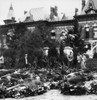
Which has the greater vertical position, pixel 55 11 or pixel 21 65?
pixel 55 11

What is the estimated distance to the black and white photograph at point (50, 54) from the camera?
50.2 feet

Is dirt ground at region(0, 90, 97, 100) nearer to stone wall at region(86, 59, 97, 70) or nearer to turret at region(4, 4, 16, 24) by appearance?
stone wall at region(86, 59, 97, 70)

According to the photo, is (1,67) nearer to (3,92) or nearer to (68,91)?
(3,92)

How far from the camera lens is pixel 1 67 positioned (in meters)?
32.7

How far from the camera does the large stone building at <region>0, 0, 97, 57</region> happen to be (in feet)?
101

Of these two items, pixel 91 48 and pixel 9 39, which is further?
pixel 9 39

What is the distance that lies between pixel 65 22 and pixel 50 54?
7782 mm

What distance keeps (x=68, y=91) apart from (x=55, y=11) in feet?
75.4

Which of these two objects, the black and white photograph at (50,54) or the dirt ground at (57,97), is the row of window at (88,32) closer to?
the black and white photograph at (50,54)

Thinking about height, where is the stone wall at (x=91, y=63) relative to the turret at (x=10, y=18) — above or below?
below

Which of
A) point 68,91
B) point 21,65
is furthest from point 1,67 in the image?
point 68,91

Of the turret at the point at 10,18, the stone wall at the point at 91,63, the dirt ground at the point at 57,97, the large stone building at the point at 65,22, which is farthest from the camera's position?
the turret at the point at 10,18

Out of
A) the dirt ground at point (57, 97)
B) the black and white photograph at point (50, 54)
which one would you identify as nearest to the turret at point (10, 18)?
the black and white photograph at point (50, 54)

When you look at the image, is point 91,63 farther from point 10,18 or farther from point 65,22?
point 10,18
